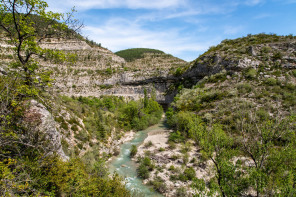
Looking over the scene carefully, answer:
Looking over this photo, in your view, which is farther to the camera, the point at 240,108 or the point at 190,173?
the point at 240,108

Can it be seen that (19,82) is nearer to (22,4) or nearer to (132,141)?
(22,4)

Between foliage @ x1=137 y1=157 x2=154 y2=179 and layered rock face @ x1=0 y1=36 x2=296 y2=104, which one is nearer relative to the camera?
foliage @ x1=137 y1=157 x2=154 y2=179

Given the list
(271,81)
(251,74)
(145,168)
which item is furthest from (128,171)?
(251,74)

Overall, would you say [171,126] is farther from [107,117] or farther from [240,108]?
[240,108]

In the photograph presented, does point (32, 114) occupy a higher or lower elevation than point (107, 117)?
higher

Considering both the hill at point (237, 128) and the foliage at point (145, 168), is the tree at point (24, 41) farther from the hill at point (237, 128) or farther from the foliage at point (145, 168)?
the foliage at point (145, 168)

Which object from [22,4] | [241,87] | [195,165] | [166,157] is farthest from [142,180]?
[241,87]

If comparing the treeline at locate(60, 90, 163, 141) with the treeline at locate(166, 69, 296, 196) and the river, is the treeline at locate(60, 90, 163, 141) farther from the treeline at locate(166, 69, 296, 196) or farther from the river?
the treeline at locate(166, 69, 296, 196)

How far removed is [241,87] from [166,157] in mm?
19885

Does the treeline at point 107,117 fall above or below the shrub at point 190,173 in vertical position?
above

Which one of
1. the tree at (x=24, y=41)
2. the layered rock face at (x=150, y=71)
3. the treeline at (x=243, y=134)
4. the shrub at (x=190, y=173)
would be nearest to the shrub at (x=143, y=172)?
the shrub at (x=190, y=173)

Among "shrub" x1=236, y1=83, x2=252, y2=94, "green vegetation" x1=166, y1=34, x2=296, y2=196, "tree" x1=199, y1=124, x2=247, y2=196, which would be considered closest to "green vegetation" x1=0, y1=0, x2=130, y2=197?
"tree" x1=199, y1=124, x2=247, y2=196

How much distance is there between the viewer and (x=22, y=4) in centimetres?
667

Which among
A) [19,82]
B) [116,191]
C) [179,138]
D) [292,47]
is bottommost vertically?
[179,138]
